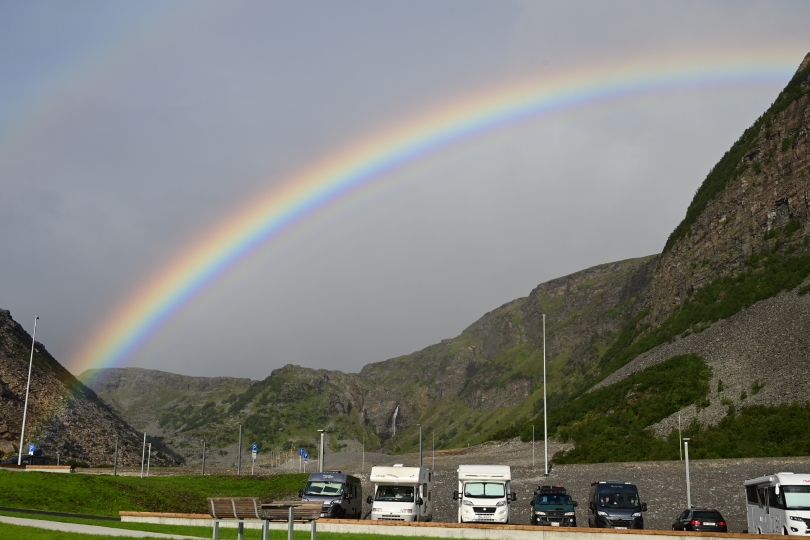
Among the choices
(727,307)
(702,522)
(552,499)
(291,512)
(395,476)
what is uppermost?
(727,307)

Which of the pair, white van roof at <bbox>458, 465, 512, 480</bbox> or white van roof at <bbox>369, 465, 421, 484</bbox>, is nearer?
white van roof at <bbox>458, 465, 512, 480</bbox>

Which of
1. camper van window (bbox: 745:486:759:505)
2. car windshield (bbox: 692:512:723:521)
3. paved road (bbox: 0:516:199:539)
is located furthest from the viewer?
camper van window (bbox: 745:486:759:505)

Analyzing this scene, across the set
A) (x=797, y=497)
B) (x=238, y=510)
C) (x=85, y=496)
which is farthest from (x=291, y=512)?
(x=85, y=496)

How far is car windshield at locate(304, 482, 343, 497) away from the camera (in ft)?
138

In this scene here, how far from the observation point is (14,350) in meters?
145

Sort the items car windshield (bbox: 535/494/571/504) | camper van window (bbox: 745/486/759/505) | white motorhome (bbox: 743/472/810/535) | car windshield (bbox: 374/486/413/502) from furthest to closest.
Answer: car windshield (bbox: 535/494/571/504) < car windshield (bbox: 374/486/413/502) < camper van window (bbox: 745/486/759/505) < white motorhome (bbox: 743/472/810/535)

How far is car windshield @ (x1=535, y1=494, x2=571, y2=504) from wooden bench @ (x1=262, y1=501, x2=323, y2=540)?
76.0 feet

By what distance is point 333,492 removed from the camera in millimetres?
41969

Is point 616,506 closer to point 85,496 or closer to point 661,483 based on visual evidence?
point 661,483

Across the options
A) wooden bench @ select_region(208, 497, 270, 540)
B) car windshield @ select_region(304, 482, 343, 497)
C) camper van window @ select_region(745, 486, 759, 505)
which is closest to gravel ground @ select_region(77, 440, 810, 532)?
camper van window @ select_region(745, 486, 759, 505)

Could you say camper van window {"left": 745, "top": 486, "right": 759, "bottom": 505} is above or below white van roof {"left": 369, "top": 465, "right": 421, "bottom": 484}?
below

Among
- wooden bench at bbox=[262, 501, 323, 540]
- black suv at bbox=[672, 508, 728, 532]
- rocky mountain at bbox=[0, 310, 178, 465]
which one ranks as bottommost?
black suv at bbox=[672, 508, 728, 532]

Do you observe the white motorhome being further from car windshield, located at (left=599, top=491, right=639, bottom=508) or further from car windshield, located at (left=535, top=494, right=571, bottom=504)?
car windshield, located at (left=535, top=494, right=571, bottom=504)

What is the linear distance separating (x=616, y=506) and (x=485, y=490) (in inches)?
276
